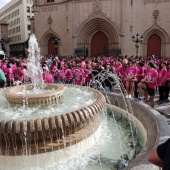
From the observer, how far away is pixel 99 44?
28812 mm

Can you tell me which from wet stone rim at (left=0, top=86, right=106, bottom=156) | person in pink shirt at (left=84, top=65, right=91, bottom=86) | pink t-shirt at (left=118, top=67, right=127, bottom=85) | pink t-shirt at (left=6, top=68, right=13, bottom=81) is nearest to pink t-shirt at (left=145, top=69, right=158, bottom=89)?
pink t-shirt at (left=118, top=67, right=127, bottom=85)

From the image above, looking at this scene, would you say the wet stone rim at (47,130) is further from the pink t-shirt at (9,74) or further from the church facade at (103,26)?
the church facade at (103,26)

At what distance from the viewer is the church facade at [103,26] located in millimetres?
24828

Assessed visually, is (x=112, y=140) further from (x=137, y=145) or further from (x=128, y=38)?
(x=128, y=38)

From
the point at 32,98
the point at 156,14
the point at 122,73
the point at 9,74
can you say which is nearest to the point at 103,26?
the point at 156,14

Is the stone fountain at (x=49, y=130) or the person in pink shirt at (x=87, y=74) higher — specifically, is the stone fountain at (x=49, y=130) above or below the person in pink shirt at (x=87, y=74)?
below

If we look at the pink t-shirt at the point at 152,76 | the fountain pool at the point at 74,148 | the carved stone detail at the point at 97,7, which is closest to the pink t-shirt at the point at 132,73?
the pink t-shirt at the point at 152,76

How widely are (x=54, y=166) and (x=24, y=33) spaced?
2339 inches

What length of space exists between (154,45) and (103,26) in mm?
6268

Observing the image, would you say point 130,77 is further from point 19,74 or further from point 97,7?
point 97,7

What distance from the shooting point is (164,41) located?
2539 cm

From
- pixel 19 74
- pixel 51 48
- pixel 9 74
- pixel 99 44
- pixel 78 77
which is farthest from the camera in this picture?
pixel 51 48

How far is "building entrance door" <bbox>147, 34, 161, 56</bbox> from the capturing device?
2602cm

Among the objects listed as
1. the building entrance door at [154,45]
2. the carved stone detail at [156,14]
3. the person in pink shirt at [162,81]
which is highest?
the carved stone detail at [156,14]
